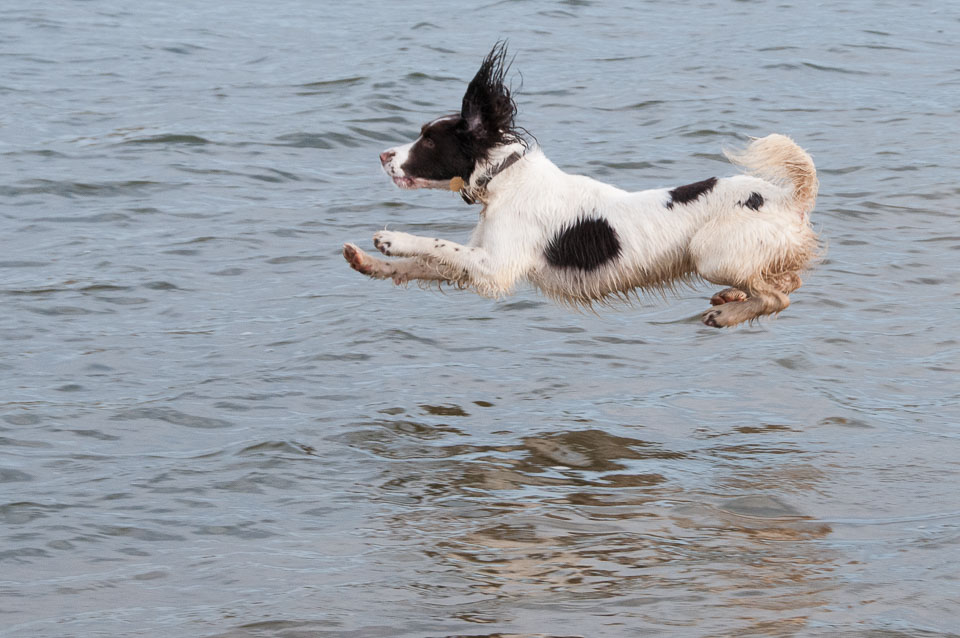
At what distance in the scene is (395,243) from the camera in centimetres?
620

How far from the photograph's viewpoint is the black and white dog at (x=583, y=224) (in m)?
6.17

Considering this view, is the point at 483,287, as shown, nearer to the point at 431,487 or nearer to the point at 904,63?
the point at 431,487

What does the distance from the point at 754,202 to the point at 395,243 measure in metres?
1.73

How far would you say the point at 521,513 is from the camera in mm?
5660

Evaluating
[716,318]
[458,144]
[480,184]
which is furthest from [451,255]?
[716,318]

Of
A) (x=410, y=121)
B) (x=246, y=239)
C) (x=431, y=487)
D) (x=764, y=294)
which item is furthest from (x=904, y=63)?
(x=431, y=487)

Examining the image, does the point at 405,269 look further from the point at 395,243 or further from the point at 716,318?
the point at 716,318

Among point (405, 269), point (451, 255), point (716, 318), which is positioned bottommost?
point (716, 318)

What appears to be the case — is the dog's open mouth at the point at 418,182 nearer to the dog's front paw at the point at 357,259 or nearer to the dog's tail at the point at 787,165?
the dog's front paw at the point at 357,259

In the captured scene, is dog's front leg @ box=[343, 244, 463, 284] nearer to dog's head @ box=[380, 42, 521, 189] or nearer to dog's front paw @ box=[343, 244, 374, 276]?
dog's front paw @ box=[343, 244, 374, 276]

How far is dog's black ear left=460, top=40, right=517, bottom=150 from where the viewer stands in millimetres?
6242

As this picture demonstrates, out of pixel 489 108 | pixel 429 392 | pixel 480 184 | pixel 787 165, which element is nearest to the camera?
pixel 787 165

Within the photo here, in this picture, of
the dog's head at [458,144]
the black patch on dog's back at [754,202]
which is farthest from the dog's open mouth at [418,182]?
the black patch on dog's back at [754,202]

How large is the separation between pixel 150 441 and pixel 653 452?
2.51 meters
